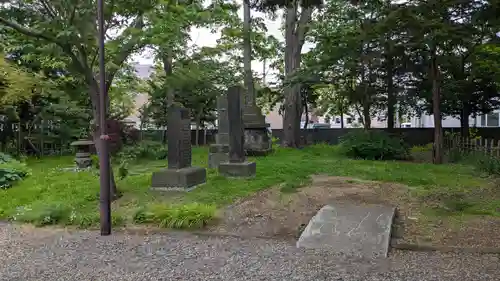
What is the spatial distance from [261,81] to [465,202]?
2225 centimetres

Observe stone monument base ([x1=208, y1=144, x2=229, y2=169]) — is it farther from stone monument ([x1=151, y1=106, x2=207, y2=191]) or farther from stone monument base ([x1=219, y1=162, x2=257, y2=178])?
stone monument ([x1=151, y1=106, x2=207, y2=191])

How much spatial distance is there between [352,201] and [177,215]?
310 centimetres

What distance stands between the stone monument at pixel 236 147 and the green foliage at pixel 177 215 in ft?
11.2

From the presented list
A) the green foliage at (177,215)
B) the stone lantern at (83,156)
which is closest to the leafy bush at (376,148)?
the stone lantern at (83,156)

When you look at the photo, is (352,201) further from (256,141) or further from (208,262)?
(256,141)

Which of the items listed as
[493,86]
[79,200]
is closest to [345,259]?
[79,200]

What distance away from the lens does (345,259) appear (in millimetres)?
5086

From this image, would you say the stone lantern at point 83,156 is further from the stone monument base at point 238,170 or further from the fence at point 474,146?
the fence at point 474,146

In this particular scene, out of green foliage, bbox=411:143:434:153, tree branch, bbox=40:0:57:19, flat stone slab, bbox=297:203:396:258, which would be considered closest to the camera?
flat stone slab, bbox=297:203:396:258

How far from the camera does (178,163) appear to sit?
9.56 m

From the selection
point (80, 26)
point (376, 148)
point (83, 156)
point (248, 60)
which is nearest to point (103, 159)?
point (80, 26)

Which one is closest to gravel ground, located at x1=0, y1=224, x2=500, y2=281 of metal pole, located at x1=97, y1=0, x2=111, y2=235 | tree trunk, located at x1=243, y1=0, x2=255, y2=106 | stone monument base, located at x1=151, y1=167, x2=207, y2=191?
metal pole, located at x1=97, y1=0, x2=111, y2=235

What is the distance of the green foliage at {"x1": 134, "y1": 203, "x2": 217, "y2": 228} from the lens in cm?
674

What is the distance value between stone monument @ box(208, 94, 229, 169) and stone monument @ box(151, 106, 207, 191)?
2596 mm
